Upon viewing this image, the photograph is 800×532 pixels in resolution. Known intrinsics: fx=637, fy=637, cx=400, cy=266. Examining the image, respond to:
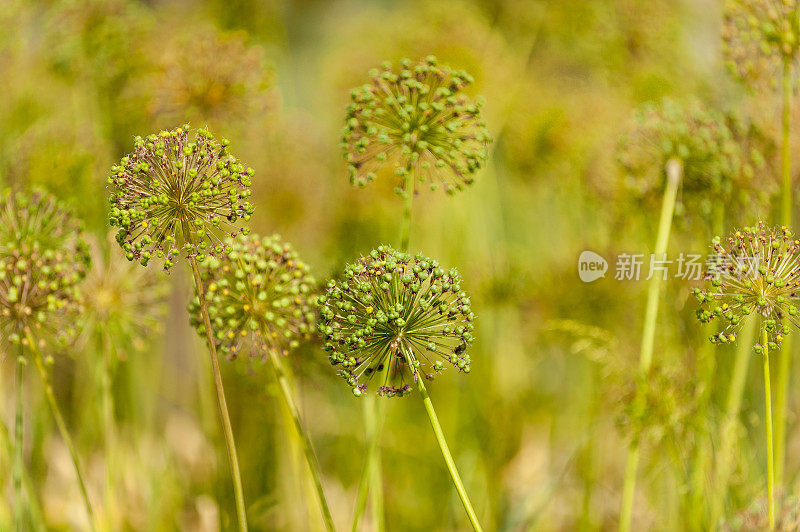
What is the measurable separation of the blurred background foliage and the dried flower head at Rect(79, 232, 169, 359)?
0.01 meters

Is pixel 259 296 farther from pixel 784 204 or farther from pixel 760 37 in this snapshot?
pixel 760 37

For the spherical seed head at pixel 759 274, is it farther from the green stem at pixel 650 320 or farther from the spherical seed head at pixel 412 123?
the spherical seed head at pixel 412 123

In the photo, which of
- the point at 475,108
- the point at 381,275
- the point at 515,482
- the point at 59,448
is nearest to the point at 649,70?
the point at 475,108

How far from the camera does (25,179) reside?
1.57 metres

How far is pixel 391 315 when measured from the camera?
857mm

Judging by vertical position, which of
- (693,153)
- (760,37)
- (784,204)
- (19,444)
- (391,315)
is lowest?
(19,444)

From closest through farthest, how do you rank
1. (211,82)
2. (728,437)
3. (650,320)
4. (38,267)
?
(38,267), (650,320), (728,437), (211,82)

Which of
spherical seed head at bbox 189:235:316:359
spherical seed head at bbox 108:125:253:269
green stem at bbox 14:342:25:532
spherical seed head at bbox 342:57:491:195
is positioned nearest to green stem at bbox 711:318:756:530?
spherical seed head at bbox 342:57:491:195

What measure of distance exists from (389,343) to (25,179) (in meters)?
1.16

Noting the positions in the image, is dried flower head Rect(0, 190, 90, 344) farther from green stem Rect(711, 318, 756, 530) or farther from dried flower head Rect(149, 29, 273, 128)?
green stem Rect(711, 318, 756, 530)

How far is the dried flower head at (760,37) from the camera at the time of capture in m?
1.20

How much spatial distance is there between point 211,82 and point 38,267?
2.35 feet

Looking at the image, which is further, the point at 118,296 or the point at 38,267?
the point at 118,296

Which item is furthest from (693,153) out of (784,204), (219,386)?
(219,386)
